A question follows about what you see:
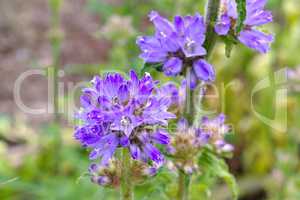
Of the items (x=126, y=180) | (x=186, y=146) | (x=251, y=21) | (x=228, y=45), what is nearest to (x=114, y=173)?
(x=126, y=180)

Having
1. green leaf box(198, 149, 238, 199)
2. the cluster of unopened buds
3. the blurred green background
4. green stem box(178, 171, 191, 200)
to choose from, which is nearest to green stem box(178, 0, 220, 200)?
green stem box(178, 171, 191, 200)

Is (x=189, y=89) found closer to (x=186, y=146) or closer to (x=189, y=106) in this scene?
(x=189, y=106)

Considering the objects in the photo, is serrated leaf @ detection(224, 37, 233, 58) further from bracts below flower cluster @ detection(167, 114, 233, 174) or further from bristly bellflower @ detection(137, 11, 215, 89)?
bracts below flower cluster @ detection(167, 114, 233, 174)

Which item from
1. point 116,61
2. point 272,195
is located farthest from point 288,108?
point 116,61

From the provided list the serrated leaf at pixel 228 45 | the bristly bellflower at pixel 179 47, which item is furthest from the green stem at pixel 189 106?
the serrated leaf at pixel 228 45

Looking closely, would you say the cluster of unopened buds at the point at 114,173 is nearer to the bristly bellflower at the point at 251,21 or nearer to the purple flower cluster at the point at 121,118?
the purple flower cluster at the point at 121,118

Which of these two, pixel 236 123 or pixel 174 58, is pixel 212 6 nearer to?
pixel 174 58
